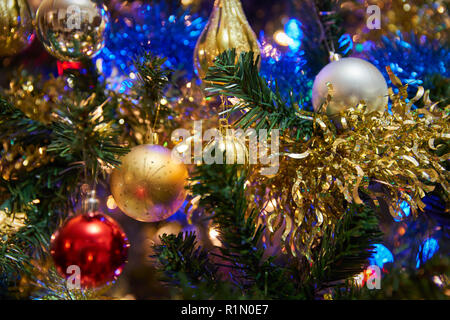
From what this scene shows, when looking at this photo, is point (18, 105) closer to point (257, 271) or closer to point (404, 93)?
point (257, 271)

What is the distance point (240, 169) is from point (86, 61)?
36 cm

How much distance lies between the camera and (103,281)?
490 mm

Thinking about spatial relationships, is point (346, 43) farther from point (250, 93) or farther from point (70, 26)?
point (70, 26)

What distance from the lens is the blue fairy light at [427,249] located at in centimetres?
53

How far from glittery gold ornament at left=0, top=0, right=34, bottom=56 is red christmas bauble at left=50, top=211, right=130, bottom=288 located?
0.87ft

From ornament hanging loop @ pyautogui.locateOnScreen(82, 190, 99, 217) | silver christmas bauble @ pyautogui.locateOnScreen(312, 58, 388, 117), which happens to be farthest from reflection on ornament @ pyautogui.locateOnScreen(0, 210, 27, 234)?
silver christmas bauble @ pyautogui.locateOnScreen(312, 58, 388, 117)

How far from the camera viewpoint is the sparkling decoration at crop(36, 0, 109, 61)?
0.52 meters

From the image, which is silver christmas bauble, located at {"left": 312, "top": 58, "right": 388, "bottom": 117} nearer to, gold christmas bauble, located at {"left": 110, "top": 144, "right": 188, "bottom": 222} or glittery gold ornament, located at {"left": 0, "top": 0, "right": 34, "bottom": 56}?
gold christmas bauble, located at {"left": 110, "top": 144, "right": 188, "bottom": 222}

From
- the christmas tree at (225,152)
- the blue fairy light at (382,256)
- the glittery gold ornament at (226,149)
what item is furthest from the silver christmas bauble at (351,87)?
the blue fairy light at (382,256)

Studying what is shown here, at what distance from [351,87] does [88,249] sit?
14.4 inches

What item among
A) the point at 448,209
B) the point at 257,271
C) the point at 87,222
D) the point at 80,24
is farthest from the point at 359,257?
the point at 80,24

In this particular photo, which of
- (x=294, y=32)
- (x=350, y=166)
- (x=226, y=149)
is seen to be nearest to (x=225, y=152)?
(x=226, y=149)

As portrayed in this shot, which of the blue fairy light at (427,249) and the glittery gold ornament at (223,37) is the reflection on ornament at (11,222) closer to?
the glittery gold ornament at (223,37)

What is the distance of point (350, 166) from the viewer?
44cm
